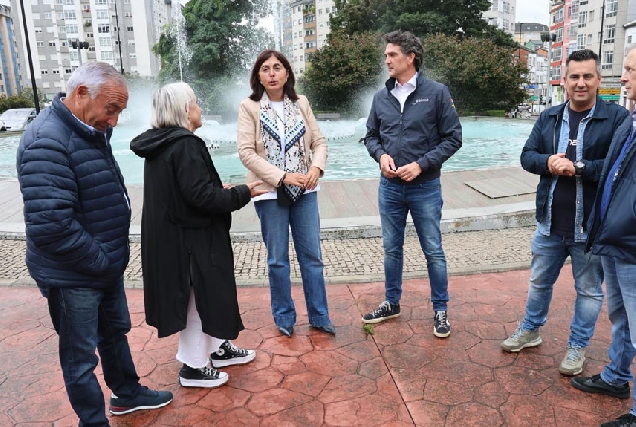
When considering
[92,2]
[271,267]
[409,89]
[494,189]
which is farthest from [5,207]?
[92,2]

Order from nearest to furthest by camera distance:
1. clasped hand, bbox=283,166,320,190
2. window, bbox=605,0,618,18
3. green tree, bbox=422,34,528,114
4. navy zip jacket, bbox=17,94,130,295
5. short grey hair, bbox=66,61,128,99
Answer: navy zip jacket, bbox=17,94,130,295 → short grey hair, bbox=66,61,128,99 → clasped hand, bbox=283,166,320,190 → green tree, bbox=422,34,528,114 → window, bbox=605,0,618,18

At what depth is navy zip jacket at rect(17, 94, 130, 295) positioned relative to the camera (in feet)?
7.37

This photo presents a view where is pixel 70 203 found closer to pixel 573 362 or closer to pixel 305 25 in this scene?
pixel 573 362

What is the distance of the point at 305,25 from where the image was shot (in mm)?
85375

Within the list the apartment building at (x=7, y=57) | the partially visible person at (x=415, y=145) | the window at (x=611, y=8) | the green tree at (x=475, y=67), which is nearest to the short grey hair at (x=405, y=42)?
the partially visible person at (x=415, y=145)

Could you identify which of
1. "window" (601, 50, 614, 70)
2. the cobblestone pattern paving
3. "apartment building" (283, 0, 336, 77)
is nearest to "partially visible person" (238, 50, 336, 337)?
the cobblestone pattern paving

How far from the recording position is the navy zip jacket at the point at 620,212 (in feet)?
8.36

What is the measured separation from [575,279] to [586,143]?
90cm

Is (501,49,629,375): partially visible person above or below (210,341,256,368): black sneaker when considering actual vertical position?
above

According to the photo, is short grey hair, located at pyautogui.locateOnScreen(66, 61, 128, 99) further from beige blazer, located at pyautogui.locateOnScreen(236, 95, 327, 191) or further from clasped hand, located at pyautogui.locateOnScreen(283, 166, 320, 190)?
clasped hand, located at pyautogui.locateOnScreen(283, 166, 320, 190)

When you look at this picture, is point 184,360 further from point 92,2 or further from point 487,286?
point 92,2

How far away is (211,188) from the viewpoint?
290 cm

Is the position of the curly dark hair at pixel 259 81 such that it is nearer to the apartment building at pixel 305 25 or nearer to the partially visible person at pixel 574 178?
the partially visible person at pixel 574 178

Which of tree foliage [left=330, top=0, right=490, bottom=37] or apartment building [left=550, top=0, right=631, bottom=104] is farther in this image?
apartment building [left=550, top=0, right=631, bottom=104]
